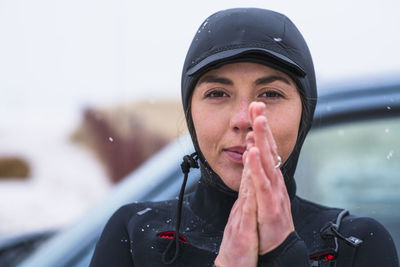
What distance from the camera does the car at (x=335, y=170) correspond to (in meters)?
2.40

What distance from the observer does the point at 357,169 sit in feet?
9.52

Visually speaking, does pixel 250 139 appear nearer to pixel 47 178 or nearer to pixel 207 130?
pixel 207 130

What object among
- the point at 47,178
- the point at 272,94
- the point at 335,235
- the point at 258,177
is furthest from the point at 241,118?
the point at 47,178

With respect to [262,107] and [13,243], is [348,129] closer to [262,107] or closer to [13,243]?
[262,107]

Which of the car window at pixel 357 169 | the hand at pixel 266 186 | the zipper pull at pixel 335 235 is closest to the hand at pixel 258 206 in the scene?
the hand at pixel 266 186

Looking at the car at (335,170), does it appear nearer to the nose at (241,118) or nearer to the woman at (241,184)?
the woman at (241,184)

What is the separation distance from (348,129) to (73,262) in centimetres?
111

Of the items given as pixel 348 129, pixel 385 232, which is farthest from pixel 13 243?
pixel 385 232

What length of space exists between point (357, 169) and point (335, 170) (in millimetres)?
92

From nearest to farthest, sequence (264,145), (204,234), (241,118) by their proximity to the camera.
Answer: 1. (264,145)
2. (241,118)
3. (204,234)

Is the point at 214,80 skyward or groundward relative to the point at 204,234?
skyward

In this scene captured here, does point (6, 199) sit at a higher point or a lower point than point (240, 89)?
lower

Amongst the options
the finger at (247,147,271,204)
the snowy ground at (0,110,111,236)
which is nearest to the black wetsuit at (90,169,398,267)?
the finger at (247,147,271,204)

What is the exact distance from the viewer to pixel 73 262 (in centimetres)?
226
